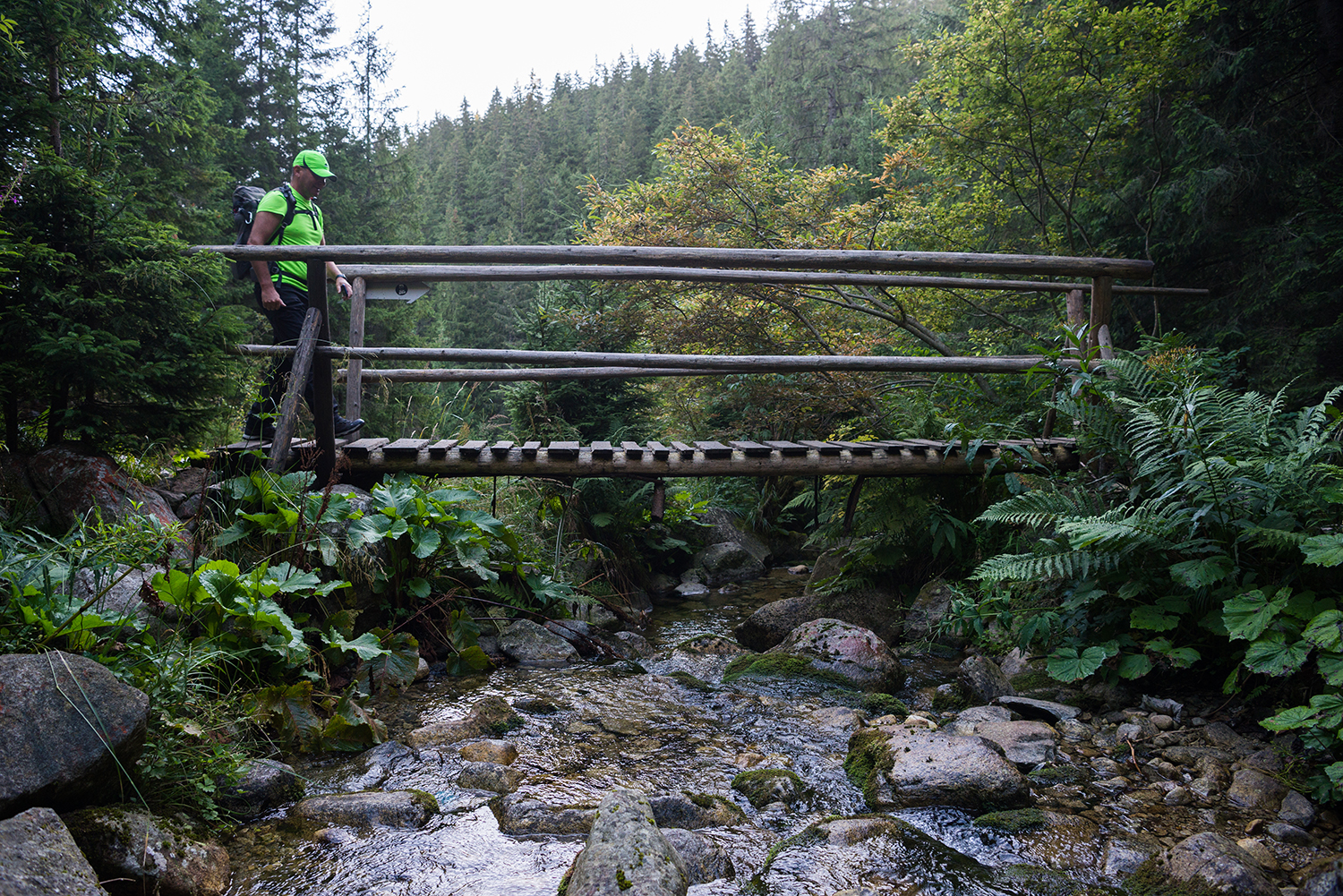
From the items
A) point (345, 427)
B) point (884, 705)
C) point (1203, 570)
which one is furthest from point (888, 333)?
point (345, 427)

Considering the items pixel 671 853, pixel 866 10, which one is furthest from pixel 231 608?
pixel 866 10

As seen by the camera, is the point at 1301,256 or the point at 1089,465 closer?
the point at 1089,465

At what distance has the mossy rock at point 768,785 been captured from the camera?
2709 mm

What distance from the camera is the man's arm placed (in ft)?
14.3

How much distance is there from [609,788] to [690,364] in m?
2.76

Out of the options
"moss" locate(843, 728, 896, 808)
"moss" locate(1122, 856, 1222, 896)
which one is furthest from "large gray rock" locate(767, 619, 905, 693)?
"moss" locate(1122, 856, 1222, 896)

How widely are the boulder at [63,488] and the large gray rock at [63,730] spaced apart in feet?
4.17

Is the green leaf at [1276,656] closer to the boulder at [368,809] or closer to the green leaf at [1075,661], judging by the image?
the green leaf at [1075,661]

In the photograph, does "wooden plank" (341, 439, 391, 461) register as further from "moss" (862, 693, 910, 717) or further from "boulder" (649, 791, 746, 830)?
"moss" (862, 693, 910, 717)

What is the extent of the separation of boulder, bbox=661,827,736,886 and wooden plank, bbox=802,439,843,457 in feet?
9.86

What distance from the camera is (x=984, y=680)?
153 inches

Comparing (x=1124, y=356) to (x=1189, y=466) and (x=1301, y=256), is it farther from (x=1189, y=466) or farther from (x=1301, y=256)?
(x=1301, y=256)

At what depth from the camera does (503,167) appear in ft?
116

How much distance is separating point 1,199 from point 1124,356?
4.99m
